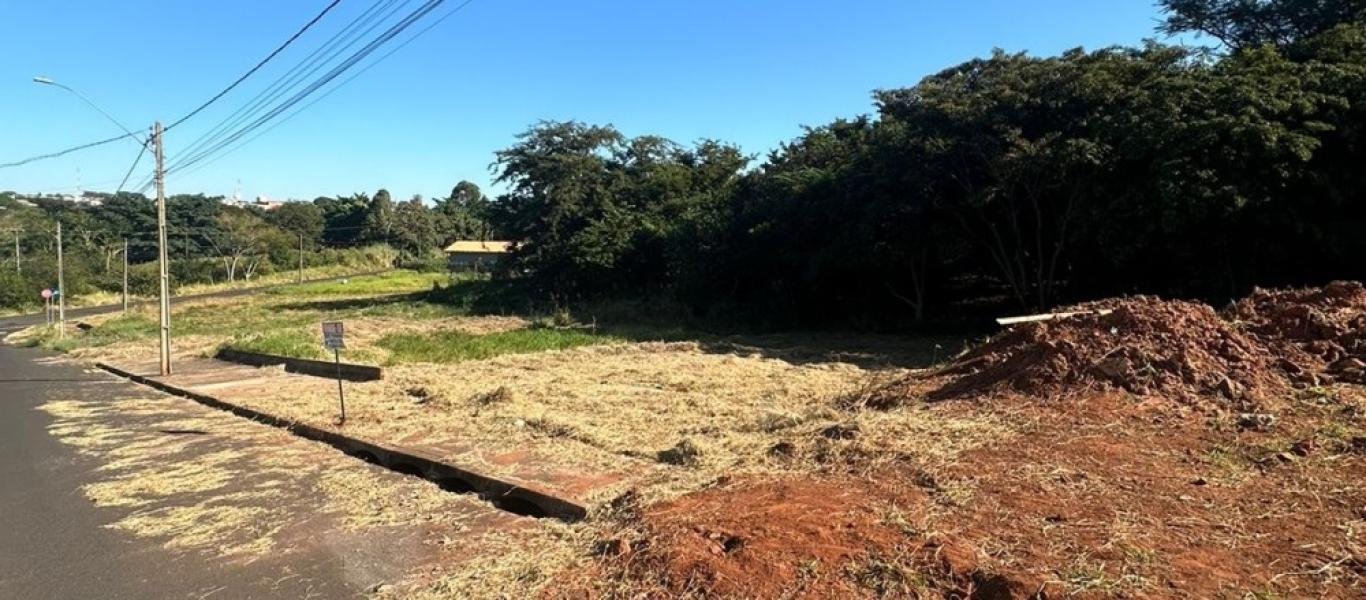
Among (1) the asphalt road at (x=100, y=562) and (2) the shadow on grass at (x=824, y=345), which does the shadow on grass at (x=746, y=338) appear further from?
(1) the asphalt road at (x=100, y=562)

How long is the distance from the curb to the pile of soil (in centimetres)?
666

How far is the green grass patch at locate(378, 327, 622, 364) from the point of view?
20.0 m

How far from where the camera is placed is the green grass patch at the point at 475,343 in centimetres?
2003

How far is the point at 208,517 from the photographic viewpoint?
6980 mm

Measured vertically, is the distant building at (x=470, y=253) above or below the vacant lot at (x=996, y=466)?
above

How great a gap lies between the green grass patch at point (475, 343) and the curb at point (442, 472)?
271 inches

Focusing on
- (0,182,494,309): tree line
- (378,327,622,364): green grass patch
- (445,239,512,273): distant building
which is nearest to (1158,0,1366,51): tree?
(378,327,622,364): green grass patch

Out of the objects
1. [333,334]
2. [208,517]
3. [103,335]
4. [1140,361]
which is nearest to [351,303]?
[103,335]

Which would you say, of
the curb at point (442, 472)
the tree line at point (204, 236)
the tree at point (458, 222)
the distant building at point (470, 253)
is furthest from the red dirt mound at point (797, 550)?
the tree at point (458, 222)

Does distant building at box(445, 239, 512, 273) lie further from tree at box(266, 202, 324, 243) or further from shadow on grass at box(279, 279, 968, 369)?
shadow on grass at box(279, 279, 968, 369)

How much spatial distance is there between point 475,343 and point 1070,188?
1594 cm

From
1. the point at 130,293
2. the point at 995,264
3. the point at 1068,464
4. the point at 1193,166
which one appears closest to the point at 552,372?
the point at 1068,464

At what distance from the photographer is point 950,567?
4.20 meters

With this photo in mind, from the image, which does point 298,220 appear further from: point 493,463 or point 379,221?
point 493,463
